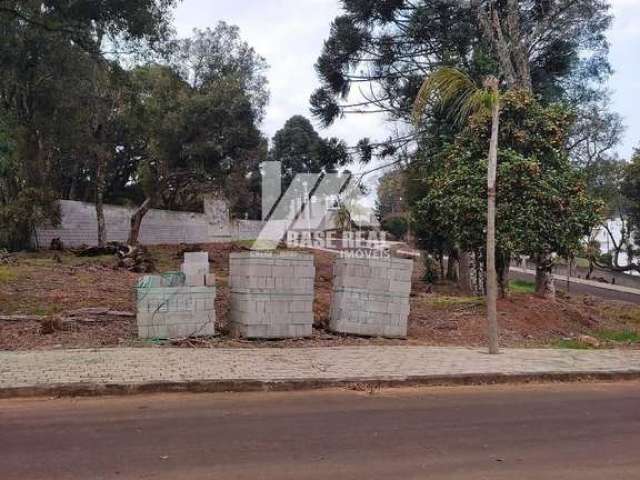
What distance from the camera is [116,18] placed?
12.2 m

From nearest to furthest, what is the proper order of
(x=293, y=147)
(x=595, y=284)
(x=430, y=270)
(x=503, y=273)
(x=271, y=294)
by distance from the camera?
(x=271, y=294) → (x=503, y=273) → (x=430, y=270) → (x=595, y=284) → (x=293, y=147)

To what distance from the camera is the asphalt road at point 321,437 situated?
4.08m

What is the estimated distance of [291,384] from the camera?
22.1ft

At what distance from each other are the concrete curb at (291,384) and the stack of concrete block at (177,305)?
2491 millimetres

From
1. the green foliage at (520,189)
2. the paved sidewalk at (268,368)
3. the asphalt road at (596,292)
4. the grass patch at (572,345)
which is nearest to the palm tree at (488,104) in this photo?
the paved sidewalk at (268,368)

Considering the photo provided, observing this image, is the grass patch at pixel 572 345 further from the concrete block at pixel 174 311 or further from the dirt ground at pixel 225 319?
the concrete block at pixel 174 311

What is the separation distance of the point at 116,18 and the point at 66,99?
423cm

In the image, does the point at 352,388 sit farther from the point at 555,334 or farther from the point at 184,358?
the point at 555,334

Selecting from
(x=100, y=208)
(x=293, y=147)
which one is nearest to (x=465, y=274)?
(x=100, y=208)

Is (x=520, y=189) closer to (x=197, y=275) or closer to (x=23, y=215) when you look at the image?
(x=197, y=275)

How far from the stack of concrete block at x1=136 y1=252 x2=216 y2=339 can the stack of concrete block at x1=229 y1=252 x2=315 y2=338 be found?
17.1 inches

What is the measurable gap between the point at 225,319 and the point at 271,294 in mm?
1307

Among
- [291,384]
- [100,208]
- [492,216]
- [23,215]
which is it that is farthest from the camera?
[100,208]

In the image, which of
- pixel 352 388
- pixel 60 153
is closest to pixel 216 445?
pixel 352 388
